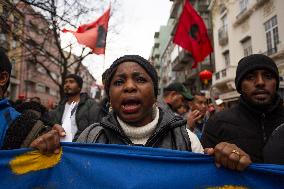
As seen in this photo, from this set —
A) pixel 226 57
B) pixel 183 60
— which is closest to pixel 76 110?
pixel 226 57

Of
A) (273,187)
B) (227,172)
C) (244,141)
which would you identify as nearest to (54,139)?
(227,172)

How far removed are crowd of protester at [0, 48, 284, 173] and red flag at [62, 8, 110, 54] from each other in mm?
6056

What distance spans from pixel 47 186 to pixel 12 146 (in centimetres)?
29

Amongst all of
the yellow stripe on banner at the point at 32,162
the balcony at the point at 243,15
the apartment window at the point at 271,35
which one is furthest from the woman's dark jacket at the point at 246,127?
the balcony at the point at 243,15

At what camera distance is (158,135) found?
2018 millimetres

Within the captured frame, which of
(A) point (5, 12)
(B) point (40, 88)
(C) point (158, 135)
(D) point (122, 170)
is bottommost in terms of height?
(D) point (122, 170)

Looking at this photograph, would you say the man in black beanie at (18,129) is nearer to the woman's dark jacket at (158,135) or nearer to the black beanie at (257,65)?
the woman's dark jacket at (158,135)

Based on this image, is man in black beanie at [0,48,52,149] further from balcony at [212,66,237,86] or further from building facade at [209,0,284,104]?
balcony at [212,66,237,86]

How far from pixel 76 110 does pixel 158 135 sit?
313 cm

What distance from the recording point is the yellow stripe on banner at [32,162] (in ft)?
5.82

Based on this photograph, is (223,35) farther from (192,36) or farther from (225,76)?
(192,36)

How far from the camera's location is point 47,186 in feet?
5.98

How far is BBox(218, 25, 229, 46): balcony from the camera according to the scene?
2461cm

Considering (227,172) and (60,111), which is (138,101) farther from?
(60,111)
